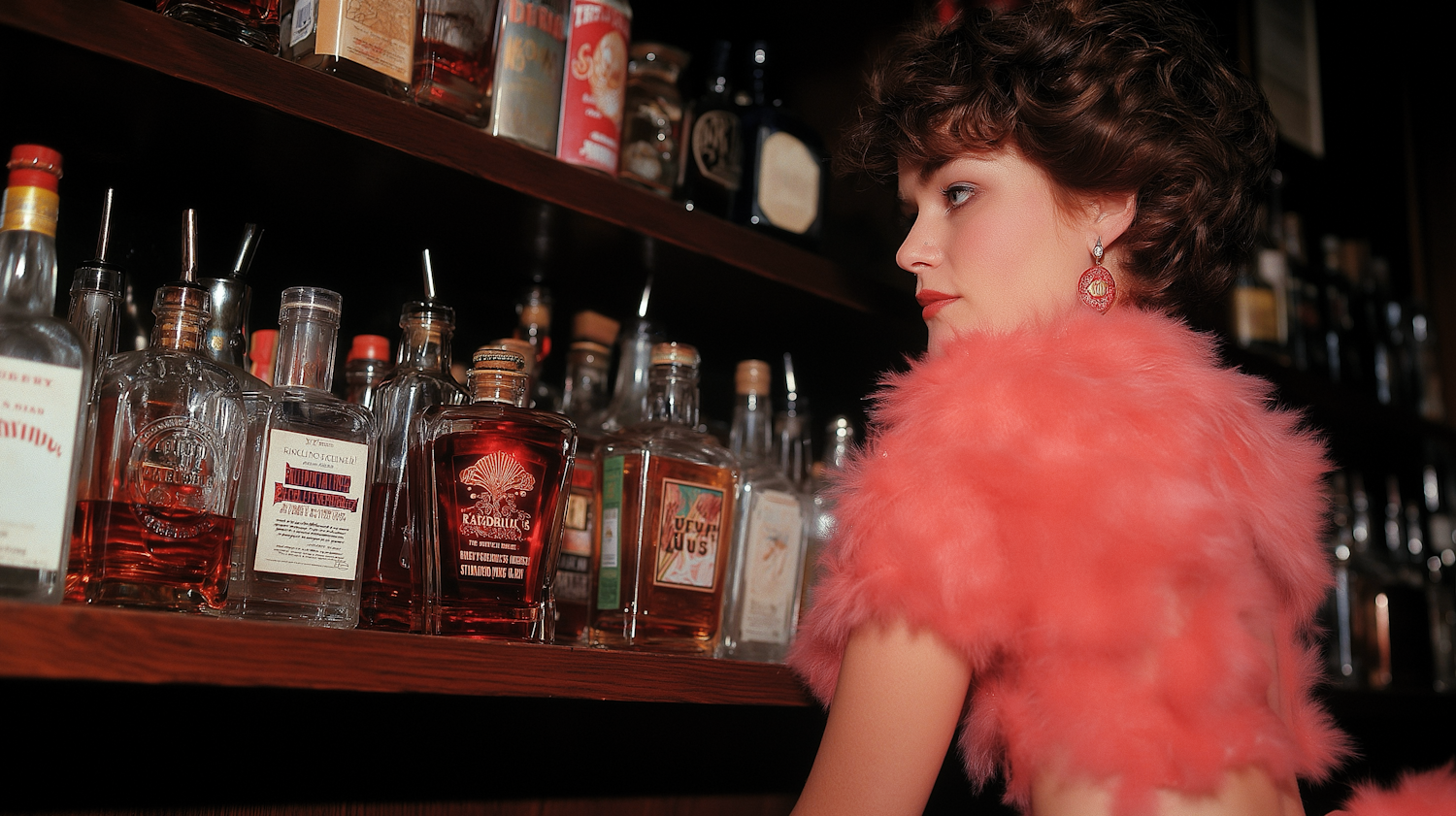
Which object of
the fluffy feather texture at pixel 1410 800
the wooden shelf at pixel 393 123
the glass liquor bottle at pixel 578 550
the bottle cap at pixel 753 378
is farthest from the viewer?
the bottle cap at pixel 753 378

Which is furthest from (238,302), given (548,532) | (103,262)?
(548,532)

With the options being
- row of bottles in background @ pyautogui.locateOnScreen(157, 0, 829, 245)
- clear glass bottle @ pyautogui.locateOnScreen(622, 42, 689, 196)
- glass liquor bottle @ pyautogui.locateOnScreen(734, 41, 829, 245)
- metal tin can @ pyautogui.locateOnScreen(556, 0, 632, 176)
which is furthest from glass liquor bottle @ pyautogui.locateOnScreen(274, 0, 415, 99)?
glass liquor bottle @ pyautogui.locateOnScreen(734, 41, 829, 245)

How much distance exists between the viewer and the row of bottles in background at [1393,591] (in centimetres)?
178

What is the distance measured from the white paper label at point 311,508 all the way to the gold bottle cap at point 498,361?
12 cm

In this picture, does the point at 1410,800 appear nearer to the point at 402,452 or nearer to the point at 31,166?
the point at 402,452

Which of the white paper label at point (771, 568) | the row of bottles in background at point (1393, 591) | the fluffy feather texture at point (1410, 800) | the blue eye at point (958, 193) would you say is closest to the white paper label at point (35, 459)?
the white paper label at point (771, 568)

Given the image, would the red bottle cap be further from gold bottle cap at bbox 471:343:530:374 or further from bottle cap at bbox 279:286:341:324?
gold bottle cap at bbox 471:343:530:374

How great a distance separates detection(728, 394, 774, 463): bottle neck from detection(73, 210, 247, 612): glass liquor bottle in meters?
0.55

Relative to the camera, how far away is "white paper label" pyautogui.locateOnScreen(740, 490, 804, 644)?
3.56 ft

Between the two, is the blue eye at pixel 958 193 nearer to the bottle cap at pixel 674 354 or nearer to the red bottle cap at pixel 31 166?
the bottle cap at pixel 674 354

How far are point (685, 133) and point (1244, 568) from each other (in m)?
0.71

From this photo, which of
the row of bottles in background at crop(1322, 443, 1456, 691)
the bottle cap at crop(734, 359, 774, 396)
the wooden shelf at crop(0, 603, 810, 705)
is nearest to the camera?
the wooden shelf at crop(0, 603, 810, 705)

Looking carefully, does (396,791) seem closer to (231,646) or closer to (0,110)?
(231,646)

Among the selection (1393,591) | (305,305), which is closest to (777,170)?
(305,305)
